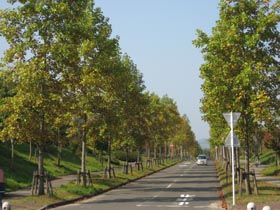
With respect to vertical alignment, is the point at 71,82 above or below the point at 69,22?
below

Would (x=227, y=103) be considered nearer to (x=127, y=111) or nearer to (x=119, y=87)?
(x=119, y=87)

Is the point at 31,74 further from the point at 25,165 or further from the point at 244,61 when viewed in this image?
the point at 25,165

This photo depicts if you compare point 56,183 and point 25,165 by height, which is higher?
point 25,165

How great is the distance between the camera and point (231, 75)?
24.5m

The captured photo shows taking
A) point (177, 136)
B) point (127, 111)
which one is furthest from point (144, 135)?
point (177, 136)

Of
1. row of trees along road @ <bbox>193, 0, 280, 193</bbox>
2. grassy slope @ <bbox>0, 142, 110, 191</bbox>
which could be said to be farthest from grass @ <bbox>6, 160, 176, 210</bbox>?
row of trees along road @ <bbox>193, 0, 280, 193</bbox>

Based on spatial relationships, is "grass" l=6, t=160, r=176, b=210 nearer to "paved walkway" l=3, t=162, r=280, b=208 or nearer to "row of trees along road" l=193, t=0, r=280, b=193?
"paved walkway" l=3, t=162, r=280, b=208

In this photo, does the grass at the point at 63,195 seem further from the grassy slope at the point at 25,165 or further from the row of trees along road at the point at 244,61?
the row of trees along road at the point at 244,61

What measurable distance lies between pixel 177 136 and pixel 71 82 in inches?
3053

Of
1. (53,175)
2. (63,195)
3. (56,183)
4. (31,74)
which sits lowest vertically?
(63,195)

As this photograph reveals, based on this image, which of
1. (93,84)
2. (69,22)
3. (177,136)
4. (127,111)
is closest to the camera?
(69,22)

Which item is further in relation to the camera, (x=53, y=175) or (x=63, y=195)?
(x=53, y=175)

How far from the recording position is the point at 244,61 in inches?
944

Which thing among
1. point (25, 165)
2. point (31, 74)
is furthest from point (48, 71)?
point (25, 165)
